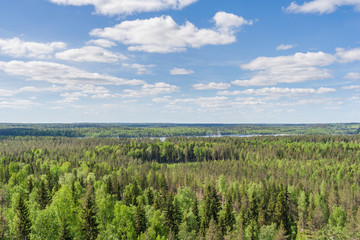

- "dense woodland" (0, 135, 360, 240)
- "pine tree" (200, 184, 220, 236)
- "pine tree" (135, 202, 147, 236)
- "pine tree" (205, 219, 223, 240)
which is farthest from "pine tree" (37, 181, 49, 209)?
"pine tree" (205, 219, 223, 240)

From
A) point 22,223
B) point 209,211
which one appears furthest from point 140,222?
point 22,223

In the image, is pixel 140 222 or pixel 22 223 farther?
pixel 140 222

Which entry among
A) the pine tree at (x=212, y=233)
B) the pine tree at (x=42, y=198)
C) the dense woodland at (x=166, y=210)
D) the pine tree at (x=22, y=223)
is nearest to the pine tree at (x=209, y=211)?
the dense woodland at (x=166, y=210)

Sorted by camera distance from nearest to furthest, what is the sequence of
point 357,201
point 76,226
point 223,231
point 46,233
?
point 46,233 < point 76,226 < point 223,231 < point 357,201

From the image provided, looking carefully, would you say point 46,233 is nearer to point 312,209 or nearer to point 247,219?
point 247,219

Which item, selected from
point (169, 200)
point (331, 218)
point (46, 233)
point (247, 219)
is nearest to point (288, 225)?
point (247, 219)

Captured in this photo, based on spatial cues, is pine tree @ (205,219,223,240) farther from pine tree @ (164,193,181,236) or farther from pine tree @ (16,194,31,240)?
pine tree @ (16,194,31,240)

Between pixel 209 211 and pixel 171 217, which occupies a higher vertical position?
pixel 171 217

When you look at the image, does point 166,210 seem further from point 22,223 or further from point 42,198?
point 22,223

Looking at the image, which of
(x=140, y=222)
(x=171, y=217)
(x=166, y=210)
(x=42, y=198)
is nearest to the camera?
(x=140, y=222)

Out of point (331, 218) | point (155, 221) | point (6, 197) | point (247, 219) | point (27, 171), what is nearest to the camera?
point (155, 221)

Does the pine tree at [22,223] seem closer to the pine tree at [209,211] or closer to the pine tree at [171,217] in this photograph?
the pine tree at [171,217]
